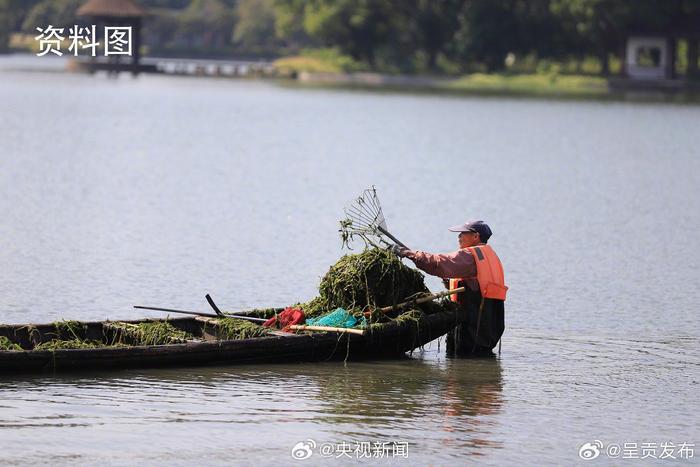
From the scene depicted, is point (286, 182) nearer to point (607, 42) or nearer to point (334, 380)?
point (334, 380)

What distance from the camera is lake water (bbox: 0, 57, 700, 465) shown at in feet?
45.1

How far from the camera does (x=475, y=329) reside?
1702 cm

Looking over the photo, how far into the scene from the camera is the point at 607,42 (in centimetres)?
9538

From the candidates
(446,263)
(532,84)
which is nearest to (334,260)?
(446,263)

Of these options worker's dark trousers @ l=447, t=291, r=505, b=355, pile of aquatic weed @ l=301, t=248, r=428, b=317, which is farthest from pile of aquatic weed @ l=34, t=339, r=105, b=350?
worker's dark trousers @ l=447, t=291, r=505, b=355

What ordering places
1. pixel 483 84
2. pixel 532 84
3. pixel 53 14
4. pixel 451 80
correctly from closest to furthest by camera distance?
pixel 532 84 → pixel 483 84 → pixel 451 80 → pixel 53 14

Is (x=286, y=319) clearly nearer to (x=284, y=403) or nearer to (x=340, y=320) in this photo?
(x=340, y=320)

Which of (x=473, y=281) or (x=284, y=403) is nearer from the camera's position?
(x=284, y=403)

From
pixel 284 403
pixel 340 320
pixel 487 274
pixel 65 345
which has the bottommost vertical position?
pixel 284 403

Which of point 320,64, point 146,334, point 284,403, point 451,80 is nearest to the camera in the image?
point 284,403

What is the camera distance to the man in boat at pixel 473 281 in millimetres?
16453

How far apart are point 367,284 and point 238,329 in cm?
150

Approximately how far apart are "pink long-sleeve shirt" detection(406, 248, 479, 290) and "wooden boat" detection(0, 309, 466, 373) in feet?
1.50

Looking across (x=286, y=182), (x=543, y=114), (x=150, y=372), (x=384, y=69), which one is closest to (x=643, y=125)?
(x=543, y=114)
